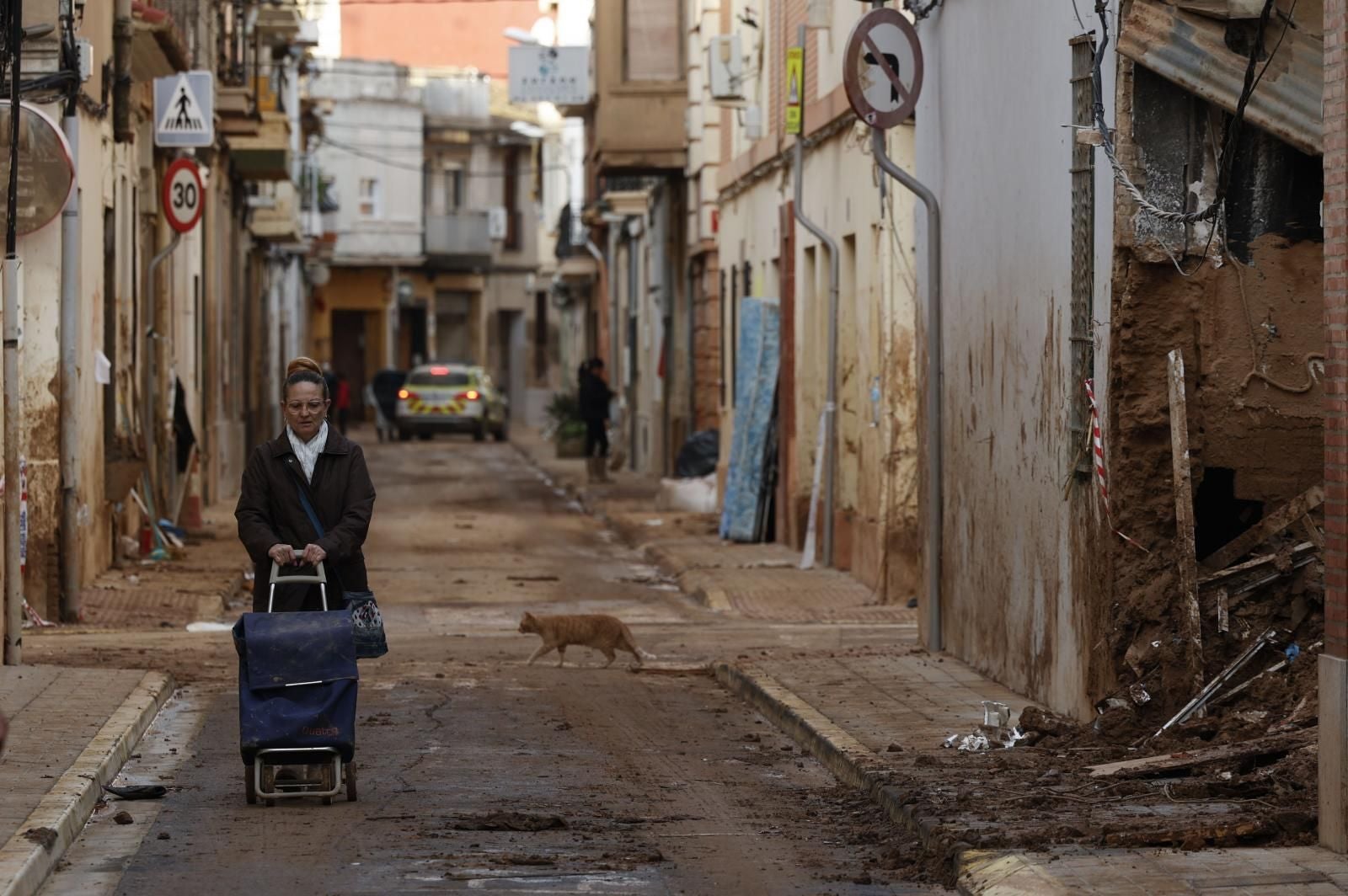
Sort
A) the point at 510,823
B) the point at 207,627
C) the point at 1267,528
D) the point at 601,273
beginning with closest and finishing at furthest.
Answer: the point at 510,823, the point at 1267,528, the point at 207,627, the point at 601,273

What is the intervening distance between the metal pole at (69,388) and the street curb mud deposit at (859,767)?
4693 millimetres

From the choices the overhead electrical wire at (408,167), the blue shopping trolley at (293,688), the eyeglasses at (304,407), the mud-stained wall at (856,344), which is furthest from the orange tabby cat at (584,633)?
the overhead electrical wire at (408,167)

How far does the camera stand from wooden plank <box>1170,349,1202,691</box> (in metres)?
10.3

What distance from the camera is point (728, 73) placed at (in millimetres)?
27062

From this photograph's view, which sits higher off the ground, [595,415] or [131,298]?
[131,298]

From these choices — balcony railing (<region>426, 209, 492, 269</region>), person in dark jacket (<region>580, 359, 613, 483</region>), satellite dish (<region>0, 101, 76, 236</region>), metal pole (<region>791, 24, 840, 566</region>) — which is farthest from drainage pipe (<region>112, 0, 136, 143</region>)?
balcony railing (<region>426, 209, 492, 269</region>)

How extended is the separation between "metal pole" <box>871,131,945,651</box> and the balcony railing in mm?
58861

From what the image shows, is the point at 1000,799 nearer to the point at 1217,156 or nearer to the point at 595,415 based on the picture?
the point at 1217,156

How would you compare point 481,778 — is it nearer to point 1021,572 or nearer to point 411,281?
point 1021,572

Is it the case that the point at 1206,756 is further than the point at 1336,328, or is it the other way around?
the point at 1206,756

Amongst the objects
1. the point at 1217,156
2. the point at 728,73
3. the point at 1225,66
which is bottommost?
the point at 1217,156

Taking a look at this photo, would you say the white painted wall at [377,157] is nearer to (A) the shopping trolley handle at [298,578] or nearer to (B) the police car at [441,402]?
(B) the police car at [441,402]

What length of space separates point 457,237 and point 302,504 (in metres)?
63.8

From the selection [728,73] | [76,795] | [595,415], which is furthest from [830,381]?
[595,415]
